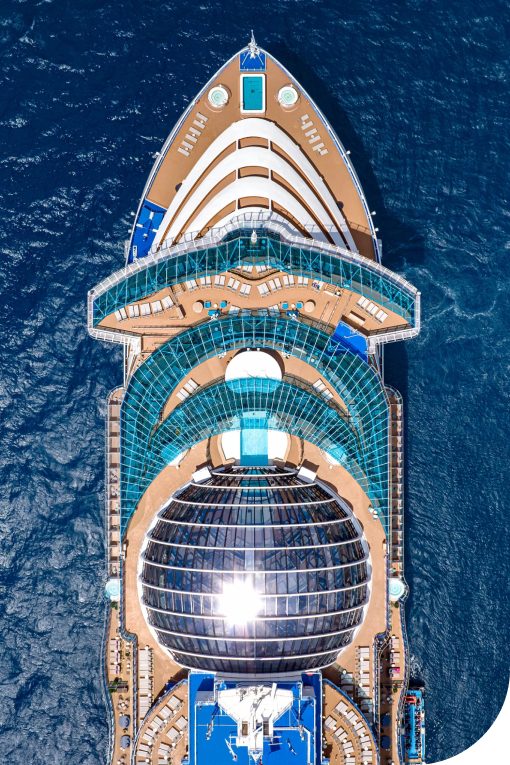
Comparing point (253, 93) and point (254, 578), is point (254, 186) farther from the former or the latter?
point (254, 578)

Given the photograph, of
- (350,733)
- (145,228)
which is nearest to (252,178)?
(145,228)

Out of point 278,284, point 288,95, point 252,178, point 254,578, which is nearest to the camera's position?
point 254,578

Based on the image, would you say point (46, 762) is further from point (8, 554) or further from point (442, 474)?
point (442, 474)

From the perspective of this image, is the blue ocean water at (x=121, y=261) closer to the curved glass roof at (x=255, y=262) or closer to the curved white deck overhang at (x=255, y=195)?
the curved white deck overhang at (x=255, y=195)

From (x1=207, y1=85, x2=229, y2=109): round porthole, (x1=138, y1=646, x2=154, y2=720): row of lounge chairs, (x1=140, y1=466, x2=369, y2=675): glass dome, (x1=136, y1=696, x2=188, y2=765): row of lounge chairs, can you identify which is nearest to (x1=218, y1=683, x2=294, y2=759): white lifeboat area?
(x1=140, y1=466, x2=369, y2=675): glass dome

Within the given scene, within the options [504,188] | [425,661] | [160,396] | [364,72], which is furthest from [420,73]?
[425,661]
